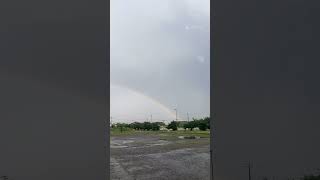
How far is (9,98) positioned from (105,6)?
53.2 inches

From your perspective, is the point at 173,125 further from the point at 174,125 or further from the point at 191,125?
the point at 191,125

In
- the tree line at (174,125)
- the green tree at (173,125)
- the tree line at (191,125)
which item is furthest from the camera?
the green tree at (173,125)

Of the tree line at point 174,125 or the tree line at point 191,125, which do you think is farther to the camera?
the tree line at point 191,125

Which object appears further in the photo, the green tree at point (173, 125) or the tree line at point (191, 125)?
the green tree at point (173, 125)

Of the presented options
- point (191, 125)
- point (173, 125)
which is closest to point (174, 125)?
point (173, 125)

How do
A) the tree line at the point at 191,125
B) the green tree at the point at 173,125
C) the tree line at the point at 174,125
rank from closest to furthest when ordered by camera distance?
the tree line at the point at 174,125 < the tree line at the point at 191,125 < the green tree at the point at 173,125

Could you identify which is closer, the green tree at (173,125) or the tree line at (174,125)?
the tree line at (174,125)

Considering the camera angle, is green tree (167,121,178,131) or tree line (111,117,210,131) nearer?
tree line (111,117,210,131)
